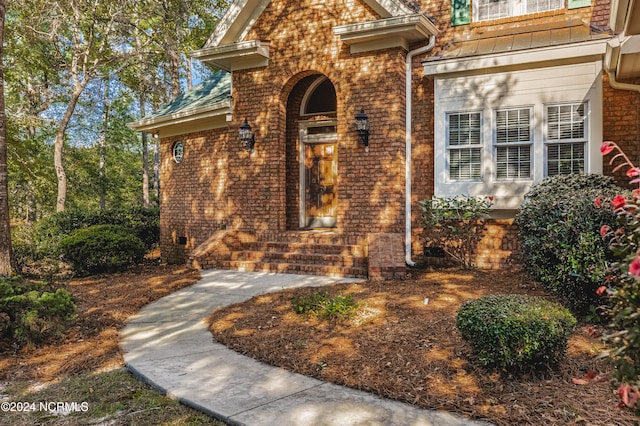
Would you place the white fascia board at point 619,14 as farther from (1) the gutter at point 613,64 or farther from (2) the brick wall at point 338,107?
(2) the brick wall at point 338,107

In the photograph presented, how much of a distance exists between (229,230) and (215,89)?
5105 mm

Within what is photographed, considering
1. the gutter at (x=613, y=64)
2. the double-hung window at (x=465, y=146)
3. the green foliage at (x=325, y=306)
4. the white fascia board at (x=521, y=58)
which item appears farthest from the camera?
the double-hung window at (x=465, y=146)

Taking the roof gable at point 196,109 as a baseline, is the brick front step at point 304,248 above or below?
below

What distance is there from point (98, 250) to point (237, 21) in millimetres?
6083

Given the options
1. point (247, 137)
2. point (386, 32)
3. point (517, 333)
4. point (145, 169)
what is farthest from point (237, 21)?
point (145, 169)

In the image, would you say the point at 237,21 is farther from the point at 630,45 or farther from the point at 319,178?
the point at 630,45

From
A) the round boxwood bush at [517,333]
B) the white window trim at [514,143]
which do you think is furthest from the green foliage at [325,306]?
the white window trim at [514,143]

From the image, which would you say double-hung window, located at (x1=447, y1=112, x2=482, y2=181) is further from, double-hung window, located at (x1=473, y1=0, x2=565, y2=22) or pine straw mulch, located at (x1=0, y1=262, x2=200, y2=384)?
pine straw mulch, located at (x1=0, y1=262, x2=200, y2=384)

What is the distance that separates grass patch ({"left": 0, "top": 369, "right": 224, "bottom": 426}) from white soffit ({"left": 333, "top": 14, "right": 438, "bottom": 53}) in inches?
299

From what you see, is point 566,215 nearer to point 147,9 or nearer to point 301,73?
point 301,73

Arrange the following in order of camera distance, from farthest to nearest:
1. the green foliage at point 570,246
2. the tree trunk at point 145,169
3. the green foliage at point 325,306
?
the tree trunk at point 145,169 < the green foliage at point 325,306 < the green foliage at point 570,246

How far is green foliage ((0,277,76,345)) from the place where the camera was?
190 inches

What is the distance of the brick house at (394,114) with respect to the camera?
27.3 feet

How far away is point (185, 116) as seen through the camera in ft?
40.5
